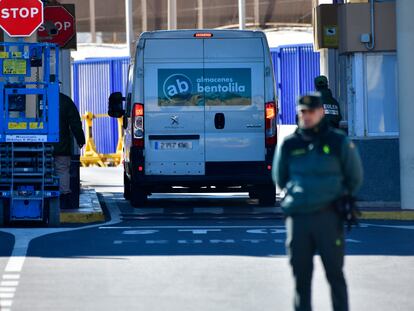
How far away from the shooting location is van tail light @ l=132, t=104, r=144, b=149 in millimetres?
21094

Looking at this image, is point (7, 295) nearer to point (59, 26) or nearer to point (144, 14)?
point (59, 26)

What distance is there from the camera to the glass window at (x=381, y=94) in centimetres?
2192

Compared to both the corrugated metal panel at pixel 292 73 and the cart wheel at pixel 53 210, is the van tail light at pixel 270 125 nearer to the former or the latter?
the cart wheel at pixel 53 210

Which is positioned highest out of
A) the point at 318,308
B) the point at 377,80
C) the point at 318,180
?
the point at 377,80

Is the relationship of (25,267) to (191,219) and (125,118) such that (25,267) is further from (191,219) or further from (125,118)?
(125,118)


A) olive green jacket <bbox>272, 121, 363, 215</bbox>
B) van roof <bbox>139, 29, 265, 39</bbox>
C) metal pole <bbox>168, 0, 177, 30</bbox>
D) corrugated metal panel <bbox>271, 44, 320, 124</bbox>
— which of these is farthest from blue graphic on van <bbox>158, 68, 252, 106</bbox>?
metal pole <bbox>168, 0, 177, 30</bbox>

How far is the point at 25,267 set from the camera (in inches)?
573

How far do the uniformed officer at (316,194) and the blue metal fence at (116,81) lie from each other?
106 feet

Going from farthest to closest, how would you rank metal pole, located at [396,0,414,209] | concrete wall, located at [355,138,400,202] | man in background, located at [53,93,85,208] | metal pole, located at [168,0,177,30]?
metal pole, located at [168,0,177,30]
concrete wall, located at [355,138,400,202]
man in background, located at [53,93,85,208]
metal pole, located at [396,0,414,209]

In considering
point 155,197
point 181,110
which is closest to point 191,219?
point 181,110

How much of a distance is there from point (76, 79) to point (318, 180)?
37.7 metres

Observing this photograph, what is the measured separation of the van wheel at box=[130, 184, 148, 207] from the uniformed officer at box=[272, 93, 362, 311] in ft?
38.8

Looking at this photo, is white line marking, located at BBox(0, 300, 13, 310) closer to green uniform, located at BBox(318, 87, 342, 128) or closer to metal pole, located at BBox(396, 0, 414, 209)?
metal pole, located at BBox(396, 0, 414, 209)

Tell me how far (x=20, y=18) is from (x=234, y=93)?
321 centimetres
